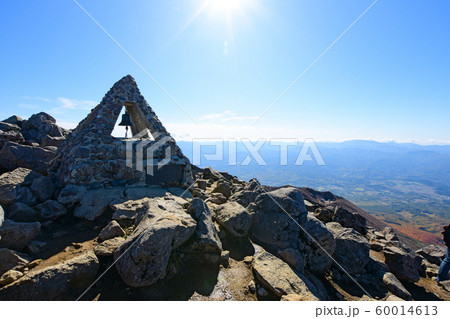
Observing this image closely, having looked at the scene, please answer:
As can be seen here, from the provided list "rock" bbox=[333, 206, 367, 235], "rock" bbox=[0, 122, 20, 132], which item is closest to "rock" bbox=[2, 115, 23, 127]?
"rock" bbox=[0, 122, 20, 132]

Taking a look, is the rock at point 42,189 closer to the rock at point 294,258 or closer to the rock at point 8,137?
the rock at point 8,137

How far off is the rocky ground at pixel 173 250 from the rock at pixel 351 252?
0.04 meters

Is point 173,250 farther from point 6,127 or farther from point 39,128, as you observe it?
point 39,128

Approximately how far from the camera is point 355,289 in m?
Answer: 7.30

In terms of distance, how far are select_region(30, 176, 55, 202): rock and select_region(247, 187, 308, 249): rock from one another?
331 inches

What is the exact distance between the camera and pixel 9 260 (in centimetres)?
476

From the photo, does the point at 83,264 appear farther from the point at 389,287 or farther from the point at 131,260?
the point at 389,287

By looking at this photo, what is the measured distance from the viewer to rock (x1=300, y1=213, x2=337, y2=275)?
7.57m

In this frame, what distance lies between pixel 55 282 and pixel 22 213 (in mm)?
4091

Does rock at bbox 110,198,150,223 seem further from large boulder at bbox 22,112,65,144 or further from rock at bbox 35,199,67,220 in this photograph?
large boulder at bbox 22,112,65,144

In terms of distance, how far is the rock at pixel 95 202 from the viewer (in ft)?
24.1

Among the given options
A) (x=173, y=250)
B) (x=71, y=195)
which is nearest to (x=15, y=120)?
(x=71, y=195)

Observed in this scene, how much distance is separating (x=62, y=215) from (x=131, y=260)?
4631mm

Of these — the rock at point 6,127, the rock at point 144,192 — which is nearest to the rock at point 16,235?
the rock at point 144,192
